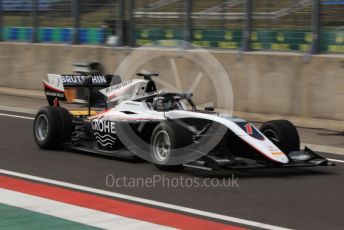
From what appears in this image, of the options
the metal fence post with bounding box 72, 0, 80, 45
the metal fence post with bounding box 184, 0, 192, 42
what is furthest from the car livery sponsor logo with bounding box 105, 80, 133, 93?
the metal fence post with bounding box 72, 0, 80, 45

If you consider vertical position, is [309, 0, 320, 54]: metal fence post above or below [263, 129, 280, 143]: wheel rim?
above

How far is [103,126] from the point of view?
34.7 ft

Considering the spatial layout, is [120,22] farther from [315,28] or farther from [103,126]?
[103,126]

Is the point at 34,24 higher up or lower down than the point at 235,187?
higher up

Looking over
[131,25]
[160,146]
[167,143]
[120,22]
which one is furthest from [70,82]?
[120,22]

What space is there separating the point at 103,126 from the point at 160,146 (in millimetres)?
1232

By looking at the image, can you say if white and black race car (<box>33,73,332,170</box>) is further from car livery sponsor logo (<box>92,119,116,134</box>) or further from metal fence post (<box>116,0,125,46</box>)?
metal fence post (<box>116,0,125,46</box>)

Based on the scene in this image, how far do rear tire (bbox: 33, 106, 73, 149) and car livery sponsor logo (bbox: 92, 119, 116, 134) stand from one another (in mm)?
545

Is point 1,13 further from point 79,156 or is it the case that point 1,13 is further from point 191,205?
point 191,205

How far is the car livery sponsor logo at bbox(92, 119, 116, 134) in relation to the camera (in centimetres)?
1038

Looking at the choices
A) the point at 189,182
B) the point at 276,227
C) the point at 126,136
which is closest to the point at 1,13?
the point at 126,136

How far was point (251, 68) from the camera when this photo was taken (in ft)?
50.9

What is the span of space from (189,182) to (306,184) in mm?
1418

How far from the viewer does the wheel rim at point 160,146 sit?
31.4ft
